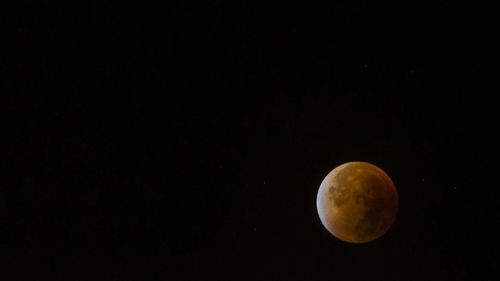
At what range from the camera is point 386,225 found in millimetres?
7836

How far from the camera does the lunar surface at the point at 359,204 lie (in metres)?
7.59

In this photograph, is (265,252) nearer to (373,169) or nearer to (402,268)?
(402,268)

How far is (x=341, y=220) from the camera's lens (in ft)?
25.2

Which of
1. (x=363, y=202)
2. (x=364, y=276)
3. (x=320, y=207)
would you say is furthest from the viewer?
(x=364, y=276)

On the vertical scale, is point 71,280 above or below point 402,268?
below

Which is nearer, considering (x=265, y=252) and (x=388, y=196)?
(x=388, y=196)

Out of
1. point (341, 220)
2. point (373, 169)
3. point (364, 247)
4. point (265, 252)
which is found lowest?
point (341, 220)

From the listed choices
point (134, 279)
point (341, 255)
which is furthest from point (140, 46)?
point (341, 255)

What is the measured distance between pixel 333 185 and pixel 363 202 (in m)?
0.48

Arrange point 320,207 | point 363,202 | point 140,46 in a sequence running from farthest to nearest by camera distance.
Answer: point 140,46, point 320,207, point 363,202

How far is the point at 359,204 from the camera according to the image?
7.55 meters

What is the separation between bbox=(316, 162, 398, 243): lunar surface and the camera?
7.59m

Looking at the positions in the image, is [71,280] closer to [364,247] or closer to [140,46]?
[140,46]

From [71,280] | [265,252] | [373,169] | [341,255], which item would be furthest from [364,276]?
[373,169]
